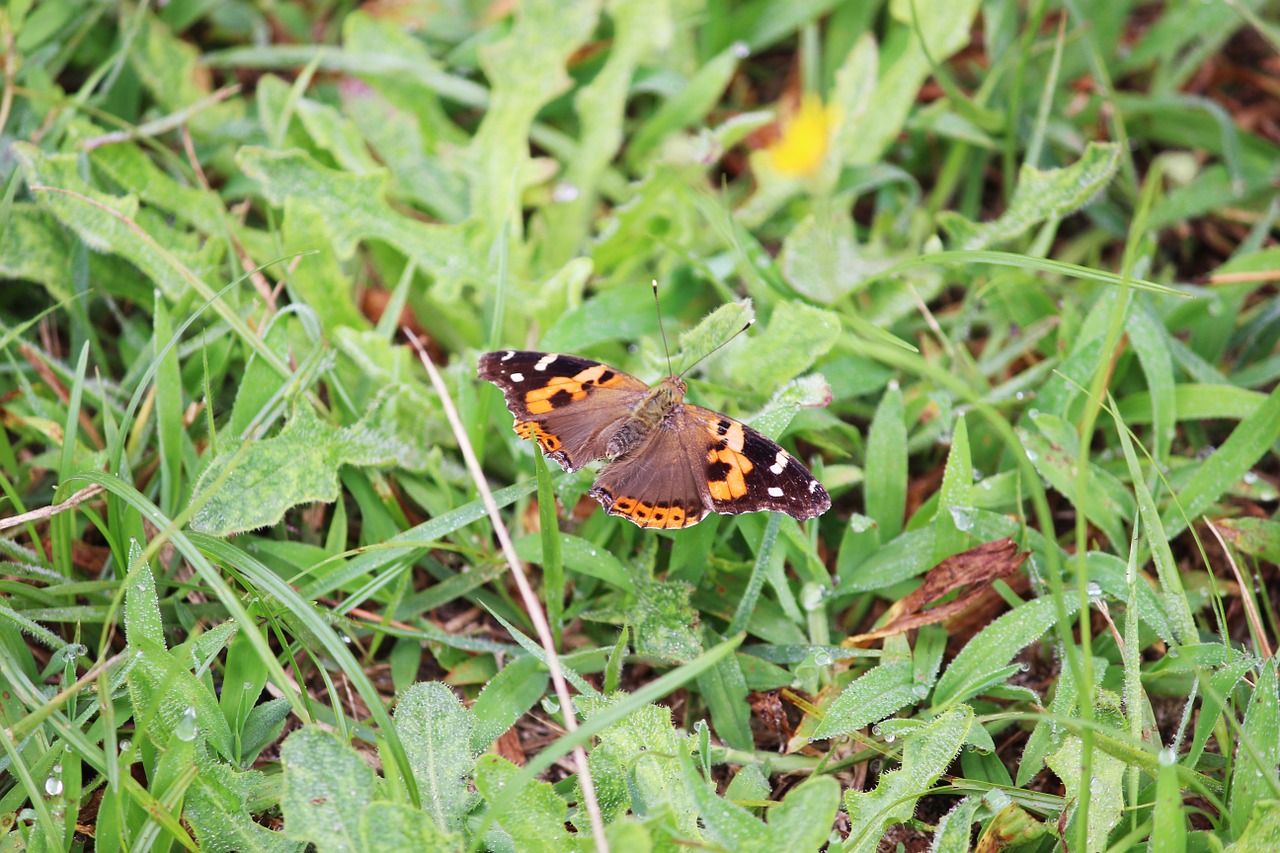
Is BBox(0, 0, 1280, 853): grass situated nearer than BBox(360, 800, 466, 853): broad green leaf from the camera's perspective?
No

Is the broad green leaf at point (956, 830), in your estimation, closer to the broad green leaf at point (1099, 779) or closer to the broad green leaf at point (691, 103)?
the broad green leaf at point (1099, 779)

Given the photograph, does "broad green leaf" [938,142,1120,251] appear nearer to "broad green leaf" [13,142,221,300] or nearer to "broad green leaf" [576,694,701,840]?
"broad green leaf" [576,694,701,840]

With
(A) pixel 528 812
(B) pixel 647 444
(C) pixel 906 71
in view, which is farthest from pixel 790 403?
(C) pixel 906 71

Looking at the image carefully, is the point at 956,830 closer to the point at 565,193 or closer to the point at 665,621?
the point at 665,621

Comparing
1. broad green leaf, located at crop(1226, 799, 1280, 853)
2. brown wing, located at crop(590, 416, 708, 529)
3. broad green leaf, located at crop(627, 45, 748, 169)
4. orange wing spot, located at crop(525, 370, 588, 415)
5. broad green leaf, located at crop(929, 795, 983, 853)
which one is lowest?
broad green leaf, located at crop(929, 795, 983, 853)

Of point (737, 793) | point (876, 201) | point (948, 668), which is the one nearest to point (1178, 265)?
point (876, 201)

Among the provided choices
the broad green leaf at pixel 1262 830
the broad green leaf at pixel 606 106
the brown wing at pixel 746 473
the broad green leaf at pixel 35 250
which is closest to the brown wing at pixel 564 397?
the brown wing at pixel 746 473

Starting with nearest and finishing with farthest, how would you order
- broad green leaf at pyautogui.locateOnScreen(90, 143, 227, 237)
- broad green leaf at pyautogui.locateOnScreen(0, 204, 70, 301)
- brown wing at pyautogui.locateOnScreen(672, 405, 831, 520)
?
brown wing at pyautogui.locateOnScreen(672, 405, 831, 520) < broad green leaf at pyautogui.locateOnScreen(0, 204, 70, 301) < broad green leaf at pyautogui.locateOnScreen(90, 143, 227, 237)

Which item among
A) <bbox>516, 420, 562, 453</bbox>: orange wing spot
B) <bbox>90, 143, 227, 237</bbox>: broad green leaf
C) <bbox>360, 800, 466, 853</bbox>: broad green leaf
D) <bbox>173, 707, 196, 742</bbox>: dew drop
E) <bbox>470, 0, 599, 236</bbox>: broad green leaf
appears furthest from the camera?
<bbox>470, 0, 599, 236</bbox>: broad green leaf

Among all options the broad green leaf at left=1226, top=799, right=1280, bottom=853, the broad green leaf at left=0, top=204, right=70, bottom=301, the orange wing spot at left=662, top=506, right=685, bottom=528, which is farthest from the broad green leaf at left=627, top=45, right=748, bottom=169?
the broad green leaf at left=1226, top=799, right=1280, bottom=853
